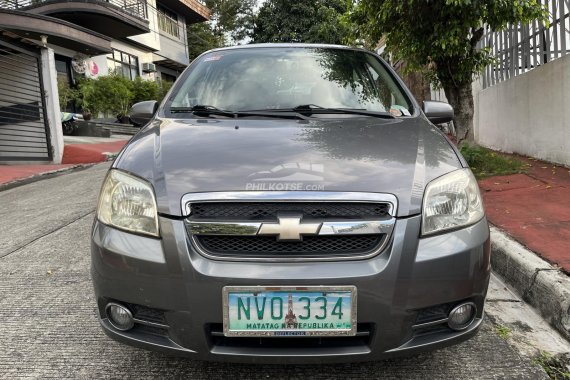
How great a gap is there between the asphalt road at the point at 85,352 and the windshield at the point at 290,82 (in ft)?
4.42

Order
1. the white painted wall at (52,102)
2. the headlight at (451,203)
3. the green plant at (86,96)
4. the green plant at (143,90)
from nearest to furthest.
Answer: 1. the headlight at (451,203)
2. the white painted wall at (52,102)
3. the green plant at (86,96)
4. the green plant at (143,90)

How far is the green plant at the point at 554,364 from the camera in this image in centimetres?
210

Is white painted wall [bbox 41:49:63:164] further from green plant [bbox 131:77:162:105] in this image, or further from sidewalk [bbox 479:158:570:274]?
sidewalk [bbox 479:158:570:274]

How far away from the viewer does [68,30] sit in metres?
11.4

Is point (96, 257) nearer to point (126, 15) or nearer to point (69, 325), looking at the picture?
point (69, 325)

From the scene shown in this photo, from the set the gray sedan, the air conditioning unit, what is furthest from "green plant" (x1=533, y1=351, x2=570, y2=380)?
the air conditioning unit

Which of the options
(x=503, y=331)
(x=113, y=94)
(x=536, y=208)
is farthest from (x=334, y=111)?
(x=113, y=94)

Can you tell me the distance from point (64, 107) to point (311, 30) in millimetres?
12379

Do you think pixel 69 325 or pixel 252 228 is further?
pixel 69 325

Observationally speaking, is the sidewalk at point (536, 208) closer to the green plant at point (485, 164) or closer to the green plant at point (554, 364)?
the green plant at point (485, 164)

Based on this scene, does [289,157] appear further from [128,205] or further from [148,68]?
[148,68]

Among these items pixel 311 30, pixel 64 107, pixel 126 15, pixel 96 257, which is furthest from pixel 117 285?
pixel 311 30

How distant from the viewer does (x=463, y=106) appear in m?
6.41

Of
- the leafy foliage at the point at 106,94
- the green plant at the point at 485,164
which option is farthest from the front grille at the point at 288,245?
the leafy foliage at the point at 106,94
